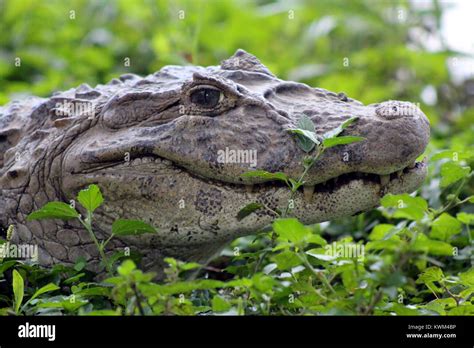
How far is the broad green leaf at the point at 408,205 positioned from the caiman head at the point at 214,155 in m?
0.39

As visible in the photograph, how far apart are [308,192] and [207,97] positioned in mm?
655

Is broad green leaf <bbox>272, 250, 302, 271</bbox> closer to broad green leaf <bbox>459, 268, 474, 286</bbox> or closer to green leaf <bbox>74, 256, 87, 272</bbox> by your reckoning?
broad green leaf <bbox>459, 268, 474, 286</bbox>

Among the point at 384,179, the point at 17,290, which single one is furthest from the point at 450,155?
the point at 17,290

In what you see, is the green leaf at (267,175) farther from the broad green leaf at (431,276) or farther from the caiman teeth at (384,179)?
the broad green leaf at (431,276)

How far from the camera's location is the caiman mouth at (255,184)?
10.7 feet

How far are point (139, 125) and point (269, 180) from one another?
70 cm

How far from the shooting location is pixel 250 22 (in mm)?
9648

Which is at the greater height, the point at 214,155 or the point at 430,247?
the point at 214,155

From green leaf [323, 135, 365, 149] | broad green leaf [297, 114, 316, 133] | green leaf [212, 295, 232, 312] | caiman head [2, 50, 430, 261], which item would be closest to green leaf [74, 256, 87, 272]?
caiman head [2, 50, 430, 261]

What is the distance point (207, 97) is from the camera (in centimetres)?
→ 356

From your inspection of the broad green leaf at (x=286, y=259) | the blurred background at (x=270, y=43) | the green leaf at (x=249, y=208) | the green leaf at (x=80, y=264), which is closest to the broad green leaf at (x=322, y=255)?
the broad green leaf at (x=286, y=259)

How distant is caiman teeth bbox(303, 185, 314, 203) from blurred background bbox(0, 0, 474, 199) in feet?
12.5

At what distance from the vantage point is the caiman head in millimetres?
3240

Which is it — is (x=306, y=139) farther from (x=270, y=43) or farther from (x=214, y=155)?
(x=270, y=43)
